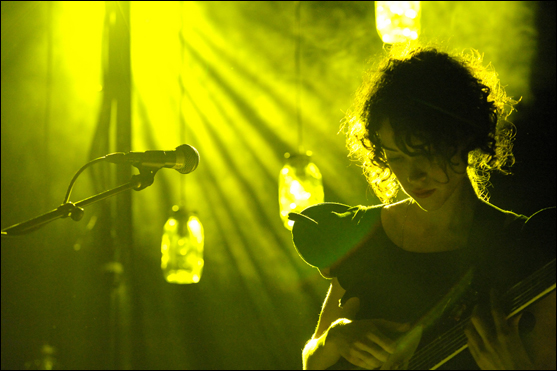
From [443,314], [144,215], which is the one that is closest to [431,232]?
[443,314]

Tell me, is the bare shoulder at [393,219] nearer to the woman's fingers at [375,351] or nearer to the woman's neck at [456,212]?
the woman's neck at [456,212]

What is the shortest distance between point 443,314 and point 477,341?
4.7 inches

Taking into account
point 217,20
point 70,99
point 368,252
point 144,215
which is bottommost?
point 368,252

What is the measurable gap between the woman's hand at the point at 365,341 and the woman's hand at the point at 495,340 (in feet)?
0.55

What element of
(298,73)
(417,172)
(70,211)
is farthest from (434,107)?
(298,73)

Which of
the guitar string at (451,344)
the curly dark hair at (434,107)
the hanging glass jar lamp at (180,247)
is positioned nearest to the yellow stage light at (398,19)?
the curly dark hair at (434,107)

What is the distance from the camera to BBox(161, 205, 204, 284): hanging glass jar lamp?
312cm

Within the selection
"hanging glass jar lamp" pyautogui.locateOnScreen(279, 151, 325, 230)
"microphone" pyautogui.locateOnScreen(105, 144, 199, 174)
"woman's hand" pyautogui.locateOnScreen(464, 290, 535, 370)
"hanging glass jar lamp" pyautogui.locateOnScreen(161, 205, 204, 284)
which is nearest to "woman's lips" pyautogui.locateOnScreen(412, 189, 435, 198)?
"woman's hand" pyautogui.locateOnScreen(464, 290, 535, 370)

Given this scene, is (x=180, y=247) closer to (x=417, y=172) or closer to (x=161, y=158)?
(x=161, y=158)

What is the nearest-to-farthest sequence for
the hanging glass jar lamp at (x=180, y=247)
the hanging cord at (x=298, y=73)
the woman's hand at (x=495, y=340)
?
the woman's hand at (x=495, y=340) → the hanging glass jar lamp at (x=180, y=247) → the hanging cord at (x=298, y=73)

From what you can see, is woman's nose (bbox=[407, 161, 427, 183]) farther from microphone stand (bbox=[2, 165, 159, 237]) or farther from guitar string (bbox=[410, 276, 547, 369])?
microphone stand (bbox=[2, 165, 159, 237])

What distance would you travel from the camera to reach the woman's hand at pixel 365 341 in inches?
44.4

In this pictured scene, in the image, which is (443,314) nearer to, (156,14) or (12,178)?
(156,14)

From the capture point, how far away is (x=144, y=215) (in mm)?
4520
